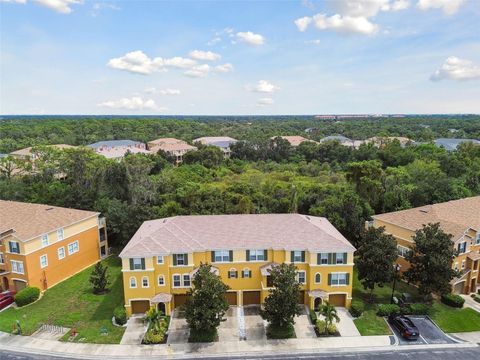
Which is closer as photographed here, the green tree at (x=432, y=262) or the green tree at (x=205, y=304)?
the green tree at (x=205, y=304)

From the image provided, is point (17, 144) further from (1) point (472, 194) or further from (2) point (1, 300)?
(1) point (472, 194)

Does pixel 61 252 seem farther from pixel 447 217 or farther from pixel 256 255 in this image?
pixel 447 217

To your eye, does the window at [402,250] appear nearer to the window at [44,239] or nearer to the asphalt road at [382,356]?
the asphalt road at [382,356]

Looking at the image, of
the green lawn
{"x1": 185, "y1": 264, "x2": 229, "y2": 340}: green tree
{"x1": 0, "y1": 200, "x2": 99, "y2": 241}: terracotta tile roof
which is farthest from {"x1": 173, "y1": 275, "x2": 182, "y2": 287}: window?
{"x1": 0, "y1": 200, "x2": 99, "y2": 241}: terracotta tile roof

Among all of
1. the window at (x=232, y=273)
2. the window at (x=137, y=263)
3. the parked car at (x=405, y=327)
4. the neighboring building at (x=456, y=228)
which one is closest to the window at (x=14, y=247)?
the window at (x=137, y=263)

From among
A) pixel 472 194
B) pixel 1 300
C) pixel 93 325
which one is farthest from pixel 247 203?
pixel 472 194

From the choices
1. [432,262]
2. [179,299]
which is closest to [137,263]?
[179,299]

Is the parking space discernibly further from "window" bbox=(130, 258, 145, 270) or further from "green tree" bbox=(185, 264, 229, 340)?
"window" bbox=(130, 258, 145, 270)
